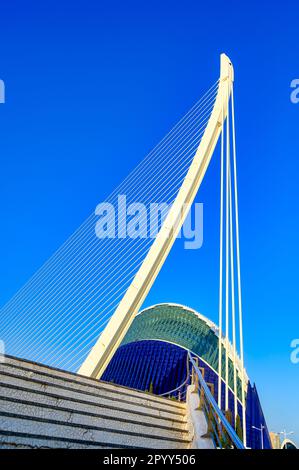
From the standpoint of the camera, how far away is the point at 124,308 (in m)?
8.62

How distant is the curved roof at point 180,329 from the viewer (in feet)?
122

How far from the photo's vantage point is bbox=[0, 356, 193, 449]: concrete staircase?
3.85 m

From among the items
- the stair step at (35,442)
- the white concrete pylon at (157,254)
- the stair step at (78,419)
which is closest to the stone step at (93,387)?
the stair step at (78,419)

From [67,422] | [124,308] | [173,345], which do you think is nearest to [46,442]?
[67,422]

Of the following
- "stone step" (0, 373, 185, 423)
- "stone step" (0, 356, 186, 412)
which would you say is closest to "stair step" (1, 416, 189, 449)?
"stone step" (0, 373, 185, 423)

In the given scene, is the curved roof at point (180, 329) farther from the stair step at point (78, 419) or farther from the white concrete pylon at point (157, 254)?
the stair step at point (78, 419)

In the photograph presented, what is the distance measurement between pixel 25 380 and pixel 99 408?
2.99 ft

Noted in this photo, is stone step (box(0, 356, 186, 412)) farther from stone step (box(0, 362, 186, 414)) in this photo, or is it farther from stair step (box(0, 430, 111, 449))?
stair step (box(0, 430, 111, 449))

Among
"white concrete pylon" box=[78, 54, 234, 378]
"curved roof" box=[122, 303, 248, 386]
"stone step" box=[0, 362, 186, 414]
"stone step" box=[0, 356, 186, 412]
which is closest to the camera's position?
"stone step" box=[0, 362, 186, 414]

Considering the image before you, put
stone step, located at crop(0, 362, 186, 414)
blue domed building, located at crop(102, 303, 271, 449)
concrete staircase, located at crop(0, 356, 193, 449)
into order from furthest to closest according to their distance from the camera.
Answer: blue domed building, located at crop(102, 303, 271, 449)
stone step, located at crop(0, 362, 186, 414)
concrete staircase, located at crop(0, 356, 193, 449)

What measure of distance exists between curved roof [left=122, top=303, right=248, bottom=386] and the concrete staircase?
32.0m

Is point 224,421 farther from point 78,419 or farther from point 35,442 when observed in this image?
point 35,442

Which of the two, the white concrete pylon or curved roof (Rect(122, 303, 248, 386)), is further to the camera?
curved roof (Rect(122, 303, 248, 386))
